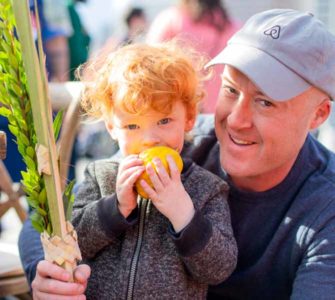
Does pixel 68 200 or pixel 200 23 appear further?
pixel 200 23

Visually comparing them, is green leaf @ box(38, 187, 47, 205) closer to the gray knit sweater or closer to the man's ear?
the gray knit sweater

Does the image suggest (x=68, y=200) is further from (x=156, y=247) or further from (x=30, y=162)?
(x=156, y=247)

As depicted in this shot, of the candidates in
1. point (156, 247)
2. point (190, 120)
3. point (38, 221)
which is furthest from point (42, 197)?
point (190, 120)

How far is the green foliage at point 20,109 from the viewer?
3.92ft

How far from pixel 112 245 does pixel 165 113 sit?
38 centimetres

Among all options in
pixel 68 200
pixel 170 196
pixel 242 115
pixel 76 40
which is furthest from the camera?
pixel 76 40

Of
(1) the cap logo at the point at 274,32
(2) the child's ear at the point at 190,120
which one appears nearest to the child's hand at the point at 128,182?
(2) the child's ear at the point at 190,120

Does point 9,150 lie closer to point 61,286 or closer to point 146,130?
point 146,130

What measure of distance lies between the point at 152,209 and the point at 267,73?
0.48 m

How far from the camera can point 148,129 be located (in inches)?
64.4

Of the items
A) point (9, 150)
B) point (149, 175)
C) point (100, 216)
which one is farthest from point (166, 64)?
point (9, 150)

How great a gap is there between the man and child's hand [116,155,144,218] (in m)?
0.33

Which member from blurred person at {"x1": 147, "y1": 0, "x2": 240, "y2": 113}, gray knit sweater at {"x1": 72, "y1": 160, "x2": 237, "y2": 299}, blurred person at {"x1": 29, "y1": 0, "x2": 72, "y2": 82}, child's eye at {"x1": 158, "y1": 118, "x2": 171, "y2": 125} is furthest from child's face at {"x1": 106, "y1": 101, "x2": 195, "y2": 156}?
blurred person at {"x1": 29, "y1": 0, "x2": 72, "y2": 82}

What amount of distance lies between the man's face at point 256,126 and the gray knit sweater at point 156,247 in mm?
108
